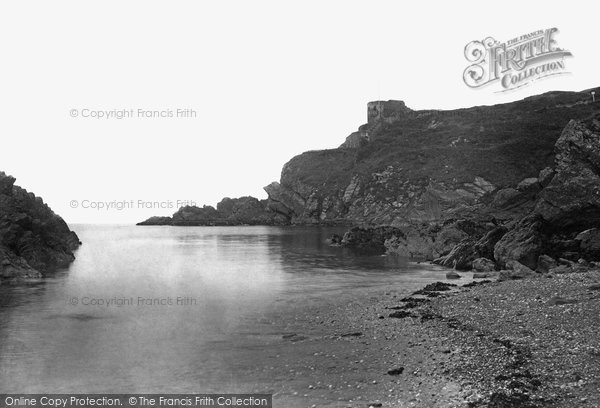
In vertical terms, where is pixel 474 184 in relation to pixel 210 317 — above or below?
above

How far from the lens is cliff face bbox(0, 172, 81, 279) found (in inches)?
2069

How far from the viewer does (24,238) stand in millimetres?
61688

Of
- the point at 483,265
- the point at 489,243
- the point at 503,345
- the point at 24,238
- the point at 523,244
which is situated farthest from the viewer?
the point at 24,238

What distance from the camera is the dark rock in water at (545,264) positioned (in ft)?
140

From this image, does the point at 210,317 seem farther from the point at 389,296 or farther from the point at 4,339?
the point at 389,296

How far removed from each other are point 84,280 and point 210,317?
27946 millimetres

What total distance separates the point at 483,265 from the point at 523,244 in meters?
4.58

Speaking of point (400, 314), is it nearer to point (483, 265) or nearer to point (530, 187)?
point (483, 265)

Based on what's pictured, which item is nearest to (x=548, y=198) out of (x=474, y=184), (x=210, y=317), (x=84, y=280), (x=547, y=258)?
(x=547, y=258)

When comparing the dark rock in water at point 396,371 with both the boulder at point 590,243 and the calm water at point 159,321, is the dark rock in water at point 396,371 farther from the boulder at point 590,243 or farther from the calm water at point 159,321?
the boulder at point 590,243

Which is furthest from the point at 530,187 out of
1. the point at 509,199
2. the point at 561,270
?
the point at 561,270

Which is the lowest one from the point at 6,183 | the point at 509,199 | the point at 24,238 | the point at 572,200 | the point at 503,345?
the point at 503,345

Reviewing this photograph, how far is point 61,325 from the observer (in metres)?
29.0

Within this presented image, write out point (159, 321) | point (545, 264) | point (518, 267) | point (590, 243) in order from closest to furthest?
point (159, 321) < point (518, 267) < point (545, 264) < point (590, 243)
